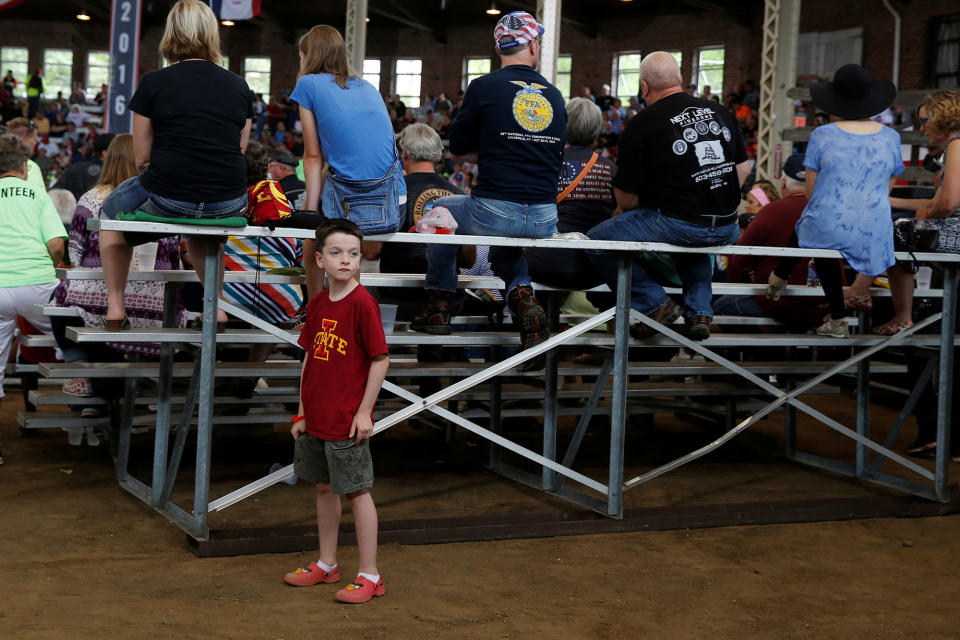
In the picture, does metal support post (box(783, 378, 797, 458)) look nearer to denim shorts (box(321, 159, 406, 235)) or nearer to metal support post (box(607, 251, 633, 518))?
metal support post (box(607, 251, 633, 518))

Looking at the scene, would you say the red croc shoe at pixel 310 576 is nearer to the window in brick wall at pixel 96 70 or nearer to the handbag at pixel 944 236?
the handbag at pixel 944 236

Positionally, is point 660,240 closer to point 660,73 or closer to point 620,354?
point 620,354

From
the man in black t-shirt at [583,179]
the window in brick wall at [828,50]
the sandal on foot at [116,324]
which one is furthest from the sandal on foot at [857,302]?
the window in brick wall at [828,50]

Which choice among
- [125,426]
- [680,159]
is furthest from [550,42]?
[125,426]

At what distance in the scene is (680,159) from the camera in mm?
4984

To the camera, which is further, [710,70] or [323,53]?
[710,70]

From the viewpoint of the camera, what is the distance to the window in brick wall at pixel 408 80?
103ft

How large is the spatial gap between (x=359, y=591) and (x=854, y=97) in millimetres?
3684

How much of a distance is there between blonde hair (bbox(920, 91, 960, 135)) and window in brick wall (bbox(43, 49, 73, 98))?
108 ft

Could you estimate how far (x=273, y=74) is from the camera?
3309 cm

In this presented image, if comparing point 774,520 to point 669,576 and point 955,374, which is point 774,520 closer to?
point 669,576

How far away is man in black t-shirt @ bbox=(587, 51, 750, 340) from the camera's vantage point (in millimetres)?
A: 5000

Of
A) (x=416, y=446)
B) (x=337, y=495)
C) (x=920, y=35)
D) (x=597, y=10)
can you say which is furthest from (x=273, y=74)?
(x=337, y=495)

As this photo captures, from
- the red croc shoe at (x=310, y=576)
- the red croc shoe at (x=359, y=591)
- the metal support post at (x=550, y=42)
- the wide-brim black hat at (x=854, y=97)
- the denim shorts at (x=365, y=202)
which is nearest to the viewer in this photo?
the red croc shoe at (x=359, y=591)
